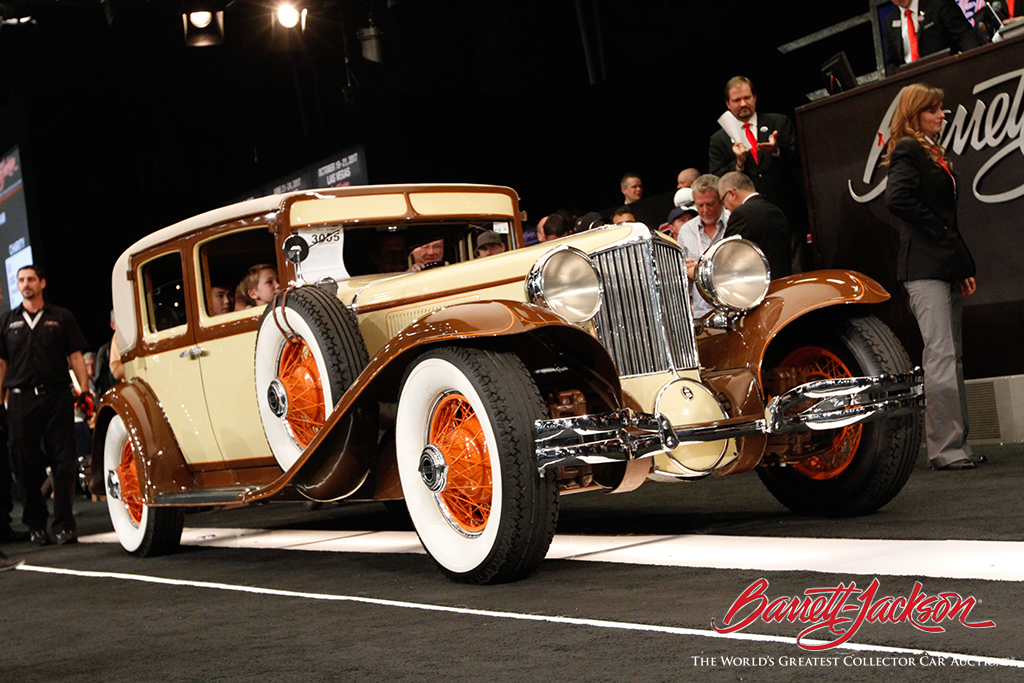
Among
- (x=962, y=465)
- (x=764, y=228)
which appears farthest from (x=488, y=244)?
(x=962, y=465)

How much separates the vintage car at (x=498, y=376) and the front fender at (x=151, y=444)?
0.06ft

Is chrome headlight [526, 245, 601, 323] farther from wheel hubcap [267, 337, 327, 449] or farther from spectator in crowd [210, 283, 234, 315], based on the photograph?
spectator in crowd [210, 283, 234, 315]

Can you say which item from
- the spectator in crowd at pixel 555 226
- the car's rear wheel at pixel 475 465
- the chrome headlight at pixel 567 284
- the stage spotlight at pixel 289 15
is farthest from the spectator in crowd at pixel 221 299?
the stage spotlight at pixel 289 15

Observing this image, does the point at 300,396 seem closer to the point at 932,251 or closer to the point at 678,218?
the point at 932,251

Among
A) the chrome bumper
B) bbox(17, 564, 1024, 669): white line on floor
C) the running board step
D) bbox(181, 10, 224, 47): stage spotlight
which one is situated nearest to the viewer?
bbox(17, 564, 1024, 669): white line on floor

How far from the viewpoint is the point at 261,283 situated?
4941 millimetres

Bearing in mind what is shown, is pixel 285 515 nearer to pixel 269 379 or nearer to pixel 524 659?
pixel 269 379

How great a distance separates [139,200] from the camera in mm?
16562

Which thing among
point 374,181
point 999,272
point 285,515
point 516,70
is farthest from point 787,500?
point 374,181

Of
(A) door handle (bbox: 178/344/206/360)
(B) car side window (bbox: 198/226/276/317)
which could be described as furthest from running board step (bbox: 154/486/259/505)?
(B) car side window (bbox: 198/226/276/317)

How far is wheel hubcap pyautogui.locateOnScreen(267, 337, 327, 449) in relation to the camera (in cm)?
426

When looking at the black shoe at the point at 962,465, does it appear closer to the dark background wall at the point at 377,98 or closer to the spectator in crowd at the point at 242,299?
the spectator in crowd at the point at 242,299

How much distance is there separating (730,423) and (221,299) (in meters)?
2.75

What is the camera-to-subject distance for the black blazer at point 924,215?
16.4ft
